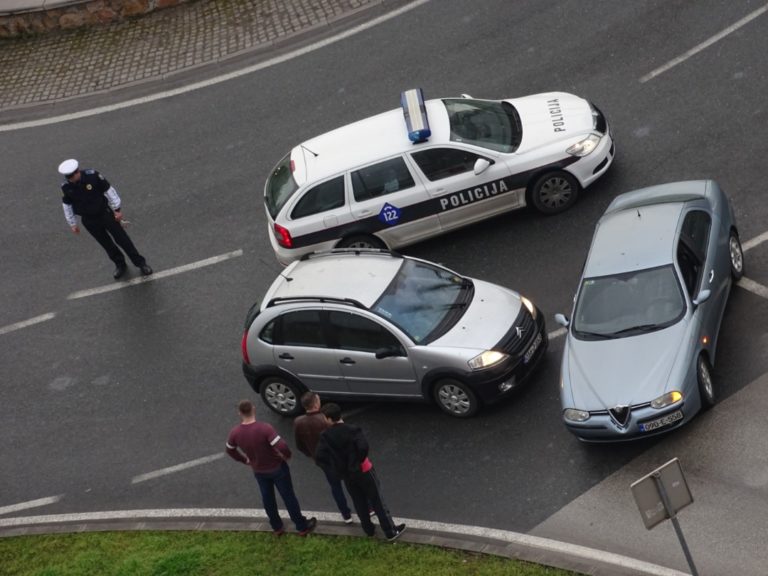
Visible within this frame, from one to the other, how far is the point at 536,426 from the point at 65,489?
5.81 m

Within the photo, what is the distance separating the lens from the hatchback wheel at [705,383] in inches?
462

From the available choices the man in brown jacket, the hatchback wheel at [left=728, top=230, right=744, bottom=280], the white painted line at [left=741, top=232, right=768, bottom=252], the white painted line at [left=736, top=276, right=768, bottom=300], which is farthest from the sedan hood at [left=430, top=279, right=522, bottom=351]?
the white painted line at [left=741, top=232, right=768, bottom=252]

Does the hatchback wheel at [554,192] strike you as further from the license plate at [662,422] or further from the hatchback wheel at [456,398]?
the license plate at [662,422]

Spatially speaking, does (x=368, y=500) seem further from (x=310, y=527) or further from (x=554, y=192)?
(x=554, y=192)

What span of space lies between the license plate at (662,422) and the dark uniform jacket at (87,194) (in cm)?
849

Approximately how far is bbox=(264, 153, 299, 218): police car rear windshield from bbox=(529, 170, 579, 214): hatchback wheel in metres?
3.29

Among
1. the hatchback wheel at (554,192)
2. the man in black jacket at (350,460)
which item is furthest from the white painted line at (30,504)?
the hatchback wheel at (554,192)

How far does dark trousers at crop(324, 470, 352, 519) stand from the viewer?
1146cm

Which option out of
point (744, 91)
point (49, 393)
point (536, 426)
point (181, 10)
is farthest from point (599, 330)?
point (181, 10)

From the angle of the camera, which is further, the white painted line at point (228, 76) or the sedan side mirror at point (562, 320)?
the white painted line at point (228, 76)

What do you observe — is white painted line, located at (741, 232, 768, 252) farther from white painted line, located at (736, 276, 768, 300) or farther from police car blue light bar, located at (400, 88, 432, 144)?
police car blue light bar, located at (400, 88, 432, 144)

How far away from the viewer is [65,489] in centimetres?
1363

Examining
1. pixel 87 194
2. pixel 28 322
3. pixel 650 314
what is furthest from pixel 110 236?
pixel 650 314

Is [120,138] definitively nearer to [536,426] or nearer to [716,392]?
[536,426]
